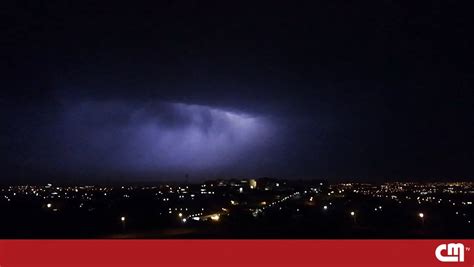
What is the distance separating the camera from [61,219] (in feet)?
211
